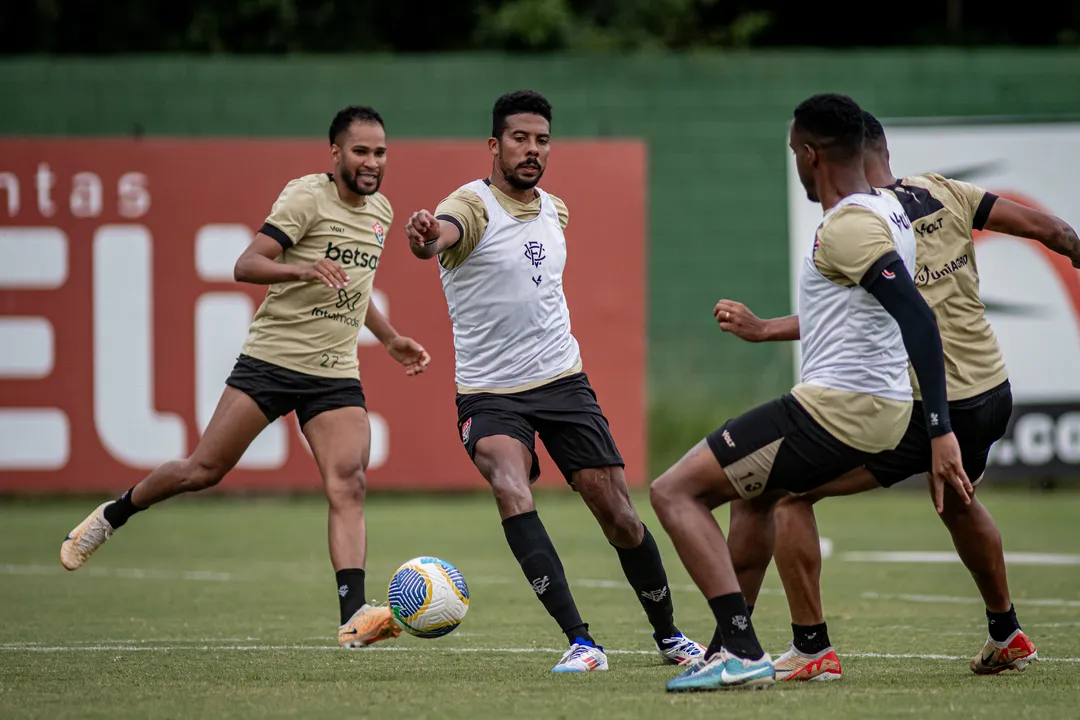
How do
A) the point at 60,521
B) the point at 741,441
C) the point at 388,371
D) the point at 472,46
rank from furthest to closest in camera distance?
the point at 472,46, the point at 388,371, the point at 60,521, the point at 741,441

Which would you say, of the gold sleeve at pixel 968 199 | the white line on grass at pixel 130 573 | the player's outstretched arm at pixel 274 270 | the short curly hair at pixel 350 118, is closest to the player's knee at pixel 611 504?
the player's outstretched arm at pixel 274 270

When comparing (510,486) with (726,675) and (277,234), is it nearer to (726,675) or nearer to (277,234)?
(726,675)

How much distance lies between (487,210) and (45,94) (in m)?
11.9

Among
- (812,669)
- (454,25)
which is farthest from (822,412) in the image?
(454,25)

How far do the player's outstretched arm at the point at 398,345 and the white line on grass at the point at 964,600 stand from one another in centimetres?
331

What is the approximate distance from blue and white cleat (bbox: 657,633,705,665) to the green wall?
10.8 meters

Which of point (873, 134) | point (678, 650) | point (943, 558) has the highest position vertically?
point (873, 134)

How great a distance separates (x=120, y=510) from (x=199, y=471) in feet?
2.10

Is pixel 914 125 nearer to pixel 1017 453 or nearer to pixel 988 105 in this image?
pixel 988 105

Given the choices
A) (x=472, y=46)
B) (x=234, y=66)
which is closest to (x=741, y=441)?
(x=234, y=66)

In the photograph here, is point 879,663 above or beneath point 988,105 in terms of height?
beneath

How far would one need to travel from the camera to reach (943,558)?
1230cm

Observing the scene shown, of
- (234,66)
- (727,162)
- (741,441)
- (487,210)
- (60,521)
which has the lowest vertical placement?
(60,521)

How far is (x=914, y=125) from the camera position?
17.5 metres
